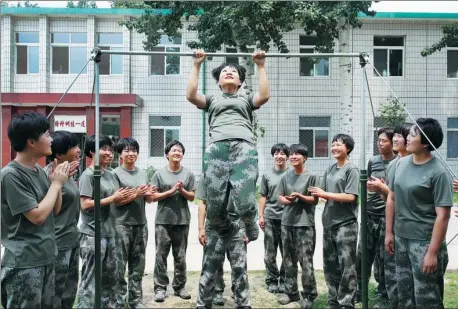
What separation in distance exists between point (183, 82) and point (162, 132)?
1453 millimetres

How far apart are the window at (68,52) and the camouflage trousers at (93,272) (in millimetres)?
9727

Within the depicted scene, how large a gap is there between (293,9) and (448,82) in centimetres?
477

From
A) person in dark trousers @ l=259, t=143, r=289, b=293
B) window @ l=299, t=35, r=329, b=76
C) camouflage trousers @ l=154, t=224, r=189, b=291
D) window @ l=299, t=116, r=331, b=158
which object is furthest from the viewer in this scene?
window @ l=299, t=35, r=329, b=76

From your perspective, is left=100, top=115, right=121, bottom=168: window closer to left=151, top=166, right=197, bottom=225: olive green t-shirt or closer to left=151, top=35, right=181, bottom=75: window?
left=151, top=35, right=181, bottom=75: window

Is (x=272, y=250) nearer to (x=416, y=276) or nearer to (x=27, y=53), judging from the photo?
(x=416, y=276)

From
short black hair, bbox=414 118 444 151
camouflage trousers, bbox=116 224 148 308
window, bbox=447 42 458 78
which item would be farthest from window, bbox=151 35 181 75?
short black hair, bbox=414 118 444 151

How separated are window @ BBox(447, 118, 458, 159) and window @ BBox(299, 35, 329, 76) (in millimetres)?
3112

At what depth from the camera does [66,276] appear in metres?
2.82

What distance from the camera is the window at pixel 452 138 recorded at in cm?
962

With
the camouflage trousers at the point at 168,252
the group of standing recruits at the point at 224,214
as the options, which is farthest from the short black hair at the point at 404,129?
the camouflage trousers at the point at 168,252

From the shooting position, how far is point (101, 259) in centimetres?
316

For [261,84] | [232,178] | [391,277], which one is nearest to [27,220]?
[232,178]

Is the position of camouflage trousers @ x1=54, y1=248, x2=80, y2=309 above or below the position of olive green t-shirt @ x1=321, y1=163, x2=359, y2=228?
below

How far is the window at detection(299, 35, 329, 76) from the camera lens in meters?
10.8
